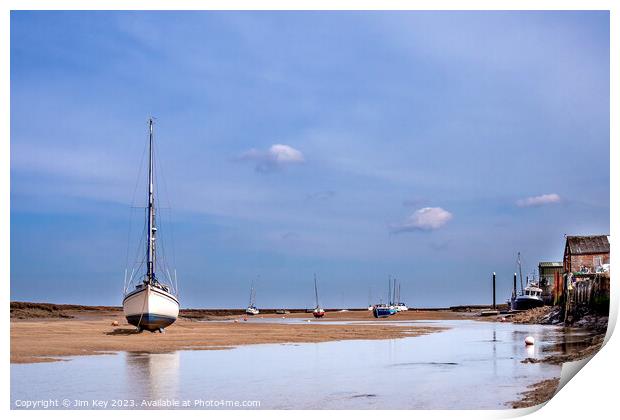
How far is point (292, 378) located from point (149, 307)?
10098 mm

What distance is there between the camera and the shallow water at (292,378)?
11.0m

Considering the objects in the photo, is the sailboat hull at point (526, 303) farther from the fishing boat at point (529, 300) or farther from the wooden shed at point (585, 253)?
the wooden shed at point (585, 253)

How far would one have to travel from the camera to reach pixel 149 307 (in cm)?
2222

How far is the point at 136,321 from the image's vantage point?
2283cm

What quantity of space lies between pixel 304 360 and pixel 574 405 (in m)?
6.62

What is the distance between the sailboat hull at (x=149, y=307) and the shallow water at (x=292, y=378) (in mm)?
4894

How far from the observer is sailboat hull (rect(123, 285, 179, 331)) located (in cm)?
2225

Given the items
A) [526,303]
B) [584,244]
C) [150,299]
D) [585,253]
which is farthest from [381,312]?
[150,299]

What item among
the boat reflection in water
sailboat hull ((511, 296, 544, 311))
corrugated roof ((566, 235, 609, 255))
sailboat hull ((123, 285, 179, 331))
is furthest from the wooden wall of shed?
the boat reflection in water

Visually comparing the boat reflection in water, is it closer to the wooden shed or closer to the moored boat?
the wooden shed

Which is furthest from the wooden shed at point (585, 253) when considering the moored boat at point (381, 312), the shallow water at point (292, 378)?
the moored boat at point (381, 312)

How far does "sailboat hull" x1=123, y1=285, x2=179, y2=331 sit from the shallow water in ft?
16.1

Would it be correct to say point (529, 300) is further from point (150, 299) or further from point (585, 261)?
point (150, 299)
